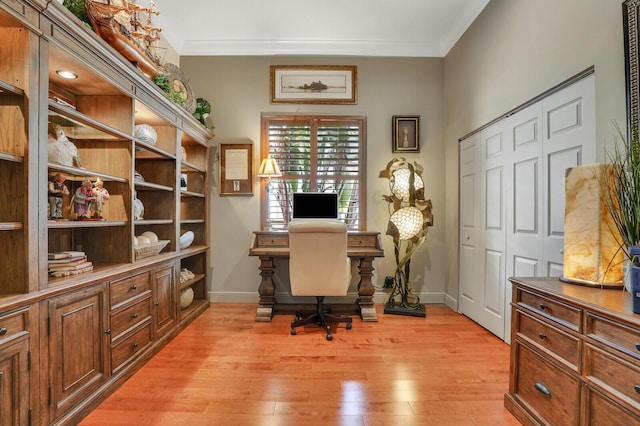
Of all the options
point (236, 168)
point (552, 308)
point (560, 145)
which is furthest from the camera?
point (236, 168)

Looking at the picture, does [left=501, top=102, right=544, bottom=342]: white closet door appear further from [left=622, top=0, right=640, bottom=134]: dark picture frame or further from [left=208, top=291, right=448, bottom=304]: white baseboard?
[left=208, top=291, right=448, bottom=304]: white baseboard

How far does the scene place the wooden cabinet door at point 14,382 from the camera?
1259 millimetres

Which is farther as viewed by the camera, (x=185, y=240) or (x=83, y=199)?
(x=185, y=240)

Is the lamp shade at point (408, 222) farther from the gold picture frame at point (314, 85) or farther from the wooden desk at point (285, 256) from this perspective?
the gold picture frame at point (314, 85)

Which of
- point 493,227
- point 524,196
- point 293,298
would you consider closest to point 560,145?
point 524,196

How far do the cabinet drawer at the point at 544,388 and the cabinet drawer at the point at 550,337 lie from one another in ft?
0.23

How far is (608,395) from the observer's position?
1156 millimetres

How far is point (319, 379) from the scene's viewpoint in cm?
208

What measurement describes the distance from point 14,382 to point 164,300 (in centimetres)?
134

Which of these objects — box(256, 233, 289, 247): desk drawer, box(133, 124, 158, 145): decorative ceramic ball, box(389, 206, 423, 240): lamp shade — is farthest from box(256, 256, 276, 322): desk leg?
box(133, 124, 158, 145): decorative ceramic ball

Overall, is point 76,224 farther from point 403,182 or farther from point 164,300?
point 403,182

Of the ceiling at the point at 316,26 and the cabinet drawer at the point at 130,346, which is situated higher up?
the ceiling at the point at 316,26

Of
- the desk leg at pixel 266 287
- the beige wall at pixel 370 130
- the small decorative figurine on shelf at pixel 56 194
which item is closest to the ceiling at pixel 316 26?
the beige wall at pixel 370 130

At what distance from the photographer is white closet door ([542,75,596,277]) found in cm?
184
